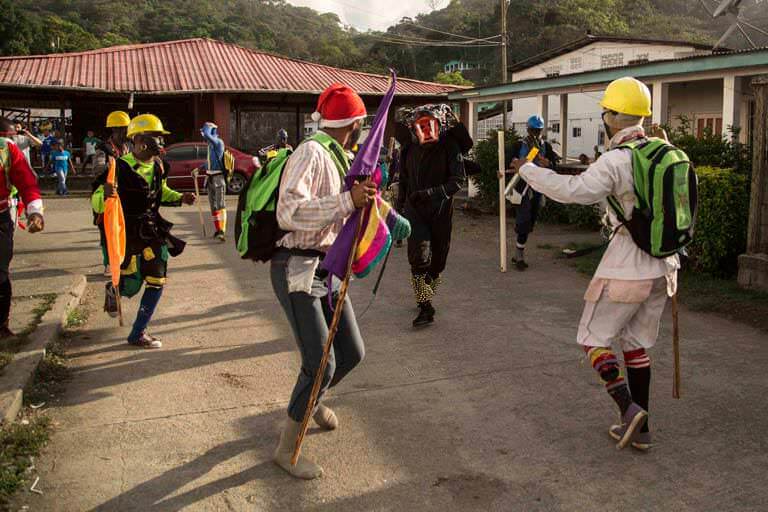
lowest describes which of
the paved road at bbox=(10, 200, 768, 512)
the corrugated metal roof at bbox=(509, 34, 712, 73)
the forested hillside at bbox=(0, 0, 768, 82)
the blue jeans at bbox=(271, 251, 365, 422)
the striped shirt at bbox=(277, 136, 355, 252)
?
the paved road at bbox=(10, 200, 768, 512)

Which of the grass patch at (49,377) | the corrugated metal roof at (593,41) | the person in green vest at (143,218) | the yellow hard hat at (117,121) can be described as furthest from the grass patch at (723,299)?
the corrugated metal roof at (593,41)

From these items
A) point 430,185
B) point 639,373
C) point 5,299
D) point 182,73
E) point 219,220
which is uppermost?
point 182,73

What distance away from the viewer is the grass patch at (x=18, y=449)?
3641mm

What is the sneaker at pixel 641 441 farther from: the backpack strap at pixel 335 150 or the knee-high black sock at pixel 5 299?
the knee-high black sock at pixel 5 299

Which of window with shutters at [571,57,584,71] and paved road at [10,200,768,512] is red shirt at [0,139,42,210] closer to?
paved road at [10,200,768,512]

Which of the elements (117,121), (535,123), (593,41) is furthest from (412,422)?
(593,41)

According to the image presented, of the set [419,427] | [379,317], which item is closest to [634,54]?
[379,317]

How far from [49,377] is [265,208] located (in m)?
2.68

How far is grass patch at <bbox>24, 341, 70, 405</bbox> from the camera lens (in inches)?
196

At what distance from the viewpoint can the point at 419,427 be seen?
4.39m

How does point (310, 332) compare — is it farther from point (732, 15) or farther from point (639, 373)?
point (732, 15)

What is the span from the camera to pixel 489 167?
15.9m

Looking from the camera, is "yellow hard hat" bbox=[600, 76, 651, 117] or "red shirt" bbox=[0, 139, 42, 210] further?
"red shirt" bbox=[0, 139, 42, 210]

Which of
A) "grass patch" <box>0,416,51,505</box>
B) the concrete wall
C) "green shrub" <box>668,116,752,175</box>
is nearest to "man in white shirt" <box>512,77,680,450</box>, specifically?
"grass patch" <box>0,416,51,505</box>
